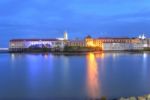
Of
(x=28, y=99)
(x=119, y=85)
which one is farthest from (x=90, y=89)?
(x=28, y=99)

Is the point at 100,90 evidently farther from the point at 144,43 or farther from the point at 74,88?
the point at 144,43

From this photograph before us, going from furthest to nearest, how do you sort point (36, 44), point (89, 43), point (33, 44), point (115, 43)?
point (33, 44) → point (36, 44) → point (115, 43) → point (89, 43)

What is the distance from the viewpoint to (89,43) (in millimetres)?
141250

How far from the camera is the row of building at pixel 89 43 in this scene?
141m

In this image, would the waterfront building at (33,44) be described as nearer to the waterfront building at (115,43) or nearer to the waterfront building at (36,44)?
the waterfront building at (36,44)

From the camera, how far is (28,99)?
15.7 metres

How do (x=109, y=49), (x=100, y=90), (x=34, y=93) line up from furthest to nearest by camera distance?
(x=109, y=49)
(x=100, y=90)
(x=34, y=93)

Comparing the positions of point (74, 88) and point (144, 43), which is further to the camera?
point (144, 43)

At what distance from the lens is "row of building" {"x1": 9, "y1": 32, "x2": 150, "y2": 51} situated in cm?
14062

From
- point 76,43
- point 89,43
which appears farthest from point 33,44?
point 89,43

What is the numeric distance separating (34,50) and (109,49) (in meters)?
28.9

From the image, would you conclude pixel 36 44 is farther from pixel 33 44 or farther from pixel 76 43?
pixel 76 43

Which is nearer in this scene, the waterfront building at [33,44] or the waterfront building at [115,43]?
the waterfront building at [115,43]

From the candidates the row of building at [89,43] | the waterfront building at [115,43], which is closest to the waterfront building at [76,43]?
the row of building at [89,43]
